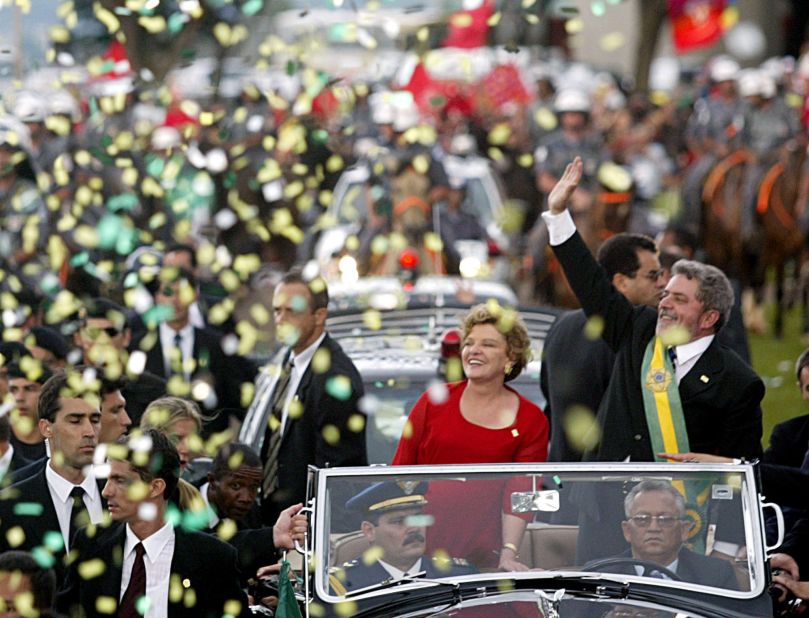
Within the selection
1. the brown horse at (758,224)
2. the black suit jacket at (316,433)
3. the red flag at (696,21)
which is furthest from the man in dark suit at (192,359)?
the red flag at (696,21)

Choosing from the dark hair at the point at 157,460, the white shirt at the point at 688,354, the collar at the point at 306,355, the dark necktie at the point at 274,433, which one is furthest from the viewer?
the collar at the point at 306,355

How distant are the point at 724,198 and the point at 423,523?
51.9 feet

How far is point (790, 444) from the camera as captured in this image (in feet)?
27.9

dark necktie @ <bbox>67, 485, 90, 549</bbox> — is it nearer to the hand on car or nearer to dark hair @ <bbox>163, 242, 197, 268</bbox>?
the hand on car

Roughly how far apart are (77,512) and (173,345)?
3494mm

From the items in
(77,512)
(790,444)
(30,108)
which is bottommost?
(30,108)

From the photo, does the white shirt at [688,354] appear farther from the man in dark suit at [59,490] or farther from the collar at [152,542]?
the man in dark suit at [59,490]

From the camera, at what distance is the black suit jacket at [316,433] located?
866cm

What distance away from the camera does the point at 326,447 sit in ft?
28.5

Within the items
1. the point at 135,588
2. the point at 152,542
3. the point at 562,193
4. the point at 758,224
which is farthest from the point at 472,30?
the point at 135,588

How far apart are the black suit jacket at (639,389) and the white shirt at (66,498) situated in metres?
2.05

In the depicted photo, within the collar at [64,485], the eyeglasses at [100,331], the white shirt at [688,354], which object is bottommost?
the eyeglasses at [100,331]

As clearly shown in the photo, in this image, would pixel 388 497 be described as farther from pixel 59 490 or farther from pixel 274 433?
pixel 274 433

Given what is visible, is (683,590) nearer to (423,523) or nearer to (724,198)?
(423,523)
